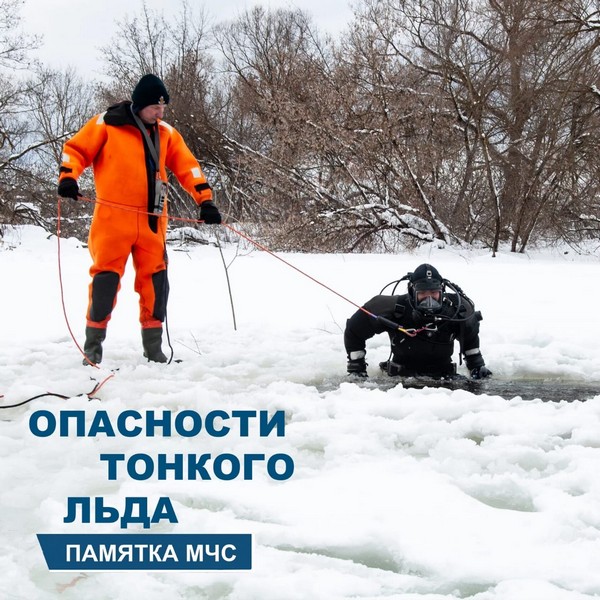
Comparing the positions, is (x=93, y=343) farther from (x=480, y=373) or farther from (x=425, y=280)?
(x=480, y=373)

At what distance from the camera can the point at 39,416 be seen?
3.28 metres

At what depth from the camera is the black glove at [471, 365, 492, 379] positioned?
438cm

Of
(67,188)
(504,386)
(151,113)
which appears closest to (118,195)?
(67,188)

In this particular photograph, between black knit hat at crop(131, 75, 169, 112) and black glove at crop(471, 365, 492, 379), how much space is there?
247 cm

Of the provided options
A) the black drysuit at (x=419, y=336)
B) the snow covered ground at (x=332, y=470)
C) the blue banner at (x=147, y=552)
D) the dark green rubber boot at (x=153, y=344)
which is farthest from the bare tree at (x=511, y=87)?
the blue banner at (x=147, y=552)

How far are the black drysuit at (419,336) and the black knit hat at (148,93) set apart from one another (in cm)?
173

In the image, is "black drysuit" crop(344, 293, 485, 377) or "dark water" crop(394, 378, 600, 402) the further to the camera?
"black drysuit" crop(344, 293, 485, 377)

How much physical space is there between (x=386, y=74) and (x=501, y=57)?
213 cm

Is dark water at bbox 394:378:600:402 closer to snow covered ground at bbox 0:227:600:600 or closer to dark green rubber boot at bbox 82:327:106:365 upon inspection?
snow covered ground at bbox 0:227:600:600

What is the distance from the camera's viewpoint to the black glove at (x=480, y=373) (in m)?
4.38

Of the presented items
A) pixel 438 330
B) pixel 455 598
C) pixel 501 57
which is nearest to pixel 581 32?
pixel 501 57

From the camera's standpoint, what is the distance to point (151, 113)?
14.1 ft

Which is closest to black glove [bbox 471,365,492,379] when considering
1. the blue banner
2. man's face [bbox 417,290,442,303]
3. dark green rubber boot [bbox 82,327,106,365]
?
man's face [bbox 417,290,442,303]

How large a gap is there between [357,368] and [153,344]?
1.28 m
